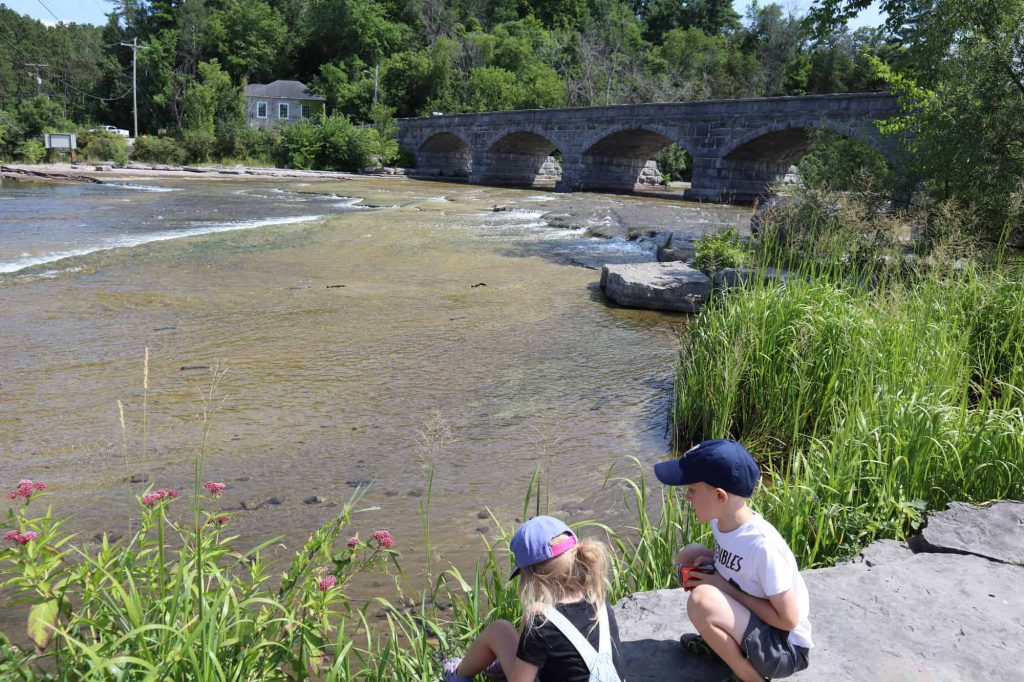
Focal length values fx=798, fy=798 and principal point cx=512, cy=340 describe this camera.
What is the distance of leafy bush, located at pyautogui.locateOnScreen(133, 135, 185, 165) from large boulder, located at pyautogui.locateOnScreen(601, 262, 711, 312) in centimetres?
3981

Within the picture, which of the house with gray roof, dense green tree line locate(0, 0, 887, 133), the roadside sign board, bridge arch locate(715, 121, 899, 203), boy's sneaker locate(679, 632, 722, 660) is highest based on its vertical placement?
dense green tree line locate(0, 0, 887, 133)

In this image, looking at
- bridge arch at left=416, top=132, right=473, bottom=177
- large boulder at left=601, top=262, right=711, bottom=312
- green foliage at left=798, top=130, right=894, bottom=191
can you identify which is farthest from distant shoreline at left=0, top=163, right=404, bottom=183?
green foliage at left=798, top=130, right=894, bottom=191

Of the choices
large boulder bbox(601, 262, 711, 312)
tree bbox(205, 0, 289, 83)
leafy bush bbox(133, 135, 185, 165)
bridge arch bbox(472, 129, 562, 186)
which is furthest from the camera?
tree bbox(205, 0, 289, 83)

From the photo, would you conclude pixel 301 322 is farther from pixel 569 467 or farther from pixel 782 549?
pixel 782 549

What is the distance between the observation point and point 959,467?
12.5ft

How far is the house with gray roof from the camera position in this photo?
60312 millimetres

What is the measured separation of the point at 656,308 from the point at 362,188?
24.3 meters

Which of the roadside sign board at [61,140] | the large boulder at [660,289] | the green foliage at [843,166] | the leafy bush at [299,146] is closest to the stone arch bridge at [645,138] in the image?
the leafy bush at [299,146]

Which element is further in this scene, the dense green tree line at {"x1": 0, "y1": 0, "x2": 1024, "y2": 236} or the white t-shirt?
the dense green tree line at {"x1": 0, "y1": 0, "x2": 1024, "y2": 236}

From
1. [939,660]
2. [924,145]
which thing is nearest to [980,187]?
[924,145]

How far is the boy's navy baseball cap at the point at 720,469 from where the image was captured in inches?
95.3

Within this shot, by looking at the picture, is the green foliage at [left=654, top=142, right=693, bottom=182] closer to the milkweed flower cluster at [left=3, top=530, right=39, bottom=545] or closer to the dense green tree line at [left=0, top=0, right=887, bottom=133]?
the dense green tree line at [left=0, top=0, right=887, bottom=133]

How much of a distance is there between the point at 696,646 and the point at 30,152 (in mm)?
44893

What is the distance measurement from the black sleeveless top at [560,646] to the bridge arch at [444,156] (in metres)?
44.2
